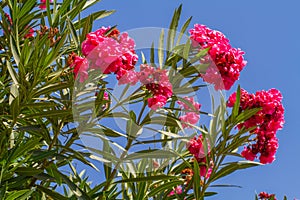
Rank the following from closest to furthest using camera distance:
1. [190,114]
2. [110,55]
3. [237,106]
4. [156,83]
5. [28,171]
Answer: [110,55] → [156,83] → [28,171] → [237,106] → [190,114]

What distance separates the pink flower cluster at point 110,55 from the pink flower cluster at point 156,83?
101mm

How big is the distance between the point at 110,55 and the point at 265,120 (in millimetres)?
913

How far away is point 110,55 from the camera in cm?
204

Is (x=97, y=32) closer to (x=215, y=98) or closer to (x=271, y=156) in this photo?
(x=215, y=98)

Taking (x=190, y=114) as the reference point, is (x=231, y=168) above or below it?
below

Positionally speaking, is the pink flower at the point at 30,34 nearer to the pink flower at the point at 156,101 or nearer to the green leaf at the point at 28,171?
the green leaf at the point at 28,171

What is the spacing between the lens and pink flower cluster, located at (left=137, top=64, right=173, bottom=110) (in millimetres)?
2238

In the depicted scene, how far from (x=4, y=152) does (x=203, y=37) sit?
103 cm

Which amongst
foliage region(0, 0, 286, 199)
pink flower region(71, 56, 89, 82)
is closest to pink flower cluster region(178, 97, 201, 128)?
foliage region(0, 0, 286, 199)

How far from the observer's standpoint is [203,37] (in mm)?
2357

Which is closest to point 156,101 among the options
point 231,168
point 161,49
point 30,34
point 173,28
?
point 161,49

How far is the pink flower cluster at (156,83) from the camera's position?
7.34 feet

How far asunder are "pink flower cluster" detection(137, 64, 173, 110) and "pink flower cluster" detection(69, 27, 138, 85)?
10 cm

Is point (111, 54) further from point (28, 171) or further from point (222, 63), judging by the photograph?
point (28, 171)
